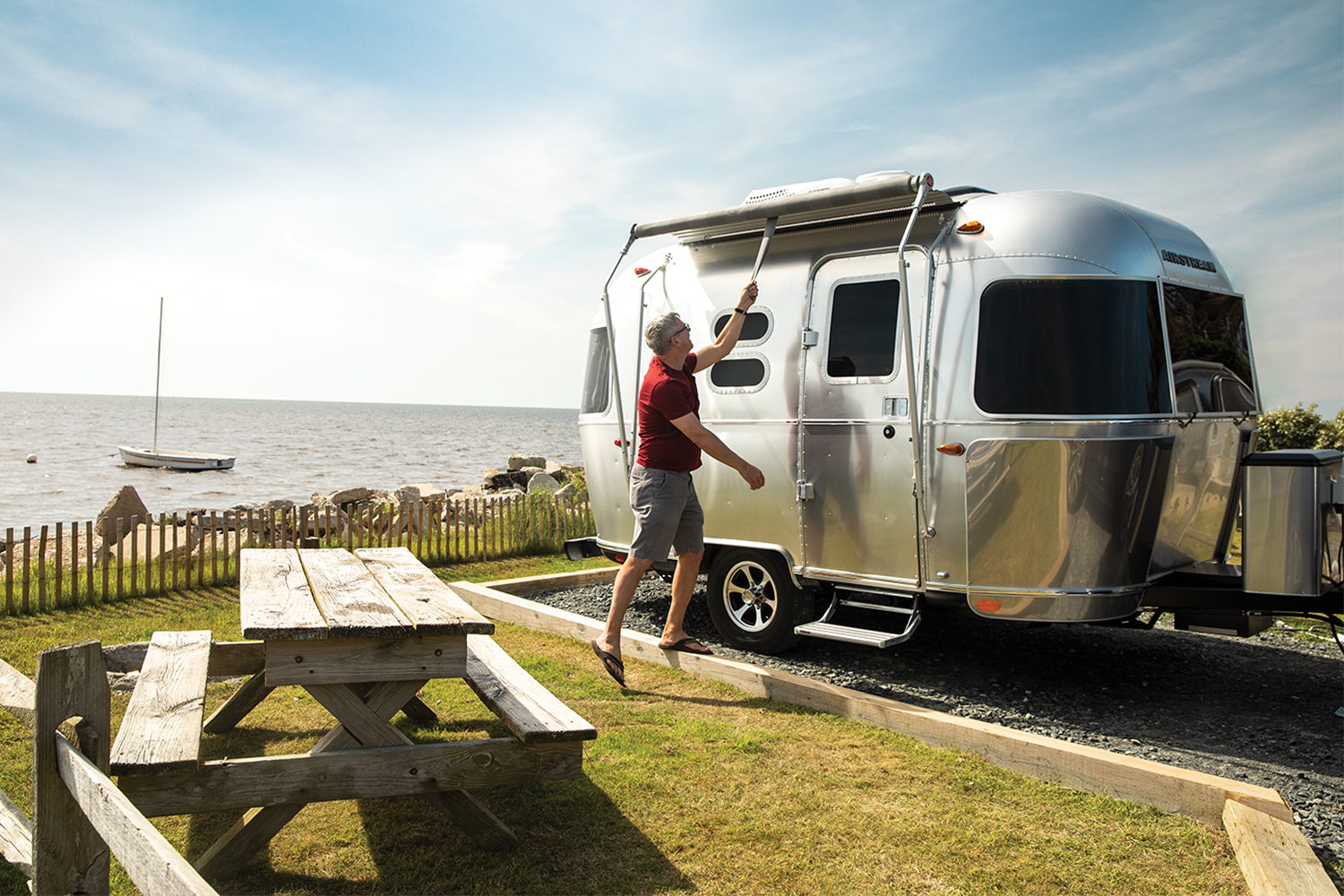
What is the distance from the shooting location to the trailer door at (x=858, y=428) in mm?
5598

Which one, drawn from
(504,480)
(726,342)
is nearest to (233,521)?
(726,342)

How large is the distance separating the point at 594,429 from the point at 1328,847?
18.2 feet

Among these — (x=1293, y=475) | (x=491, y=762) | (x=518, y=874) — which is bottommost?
(x=518, y=874)

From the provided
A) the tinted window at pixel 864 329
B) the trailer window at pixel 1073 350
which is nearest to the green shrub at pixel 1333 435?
the trailer window at pixel 1073 350

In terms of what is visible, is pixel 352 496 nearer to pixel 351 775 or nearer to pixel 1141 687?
Answer: pixel 1141 687

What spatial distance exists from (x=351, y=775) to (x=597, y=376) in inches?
200

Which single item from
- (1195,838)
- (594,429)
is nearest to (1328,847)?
(1195,838)

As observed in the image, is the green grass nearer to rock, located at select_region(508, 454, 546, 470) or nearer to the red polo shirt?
the red polo shirt

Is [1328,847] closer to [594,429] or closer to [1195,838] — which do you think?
[1195,838]

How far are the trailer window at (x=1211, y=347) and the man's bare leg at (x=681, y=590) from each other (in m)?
3.12

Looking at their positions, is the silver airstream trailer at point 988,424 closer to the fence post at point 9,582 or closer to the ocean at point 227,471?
the fence post at point 9,582

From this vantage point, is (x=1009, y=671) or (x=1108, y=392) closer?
(x=1108, y=392)

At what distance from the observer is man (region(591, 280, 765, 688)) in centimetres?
554

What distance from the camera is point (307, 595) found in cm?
351
